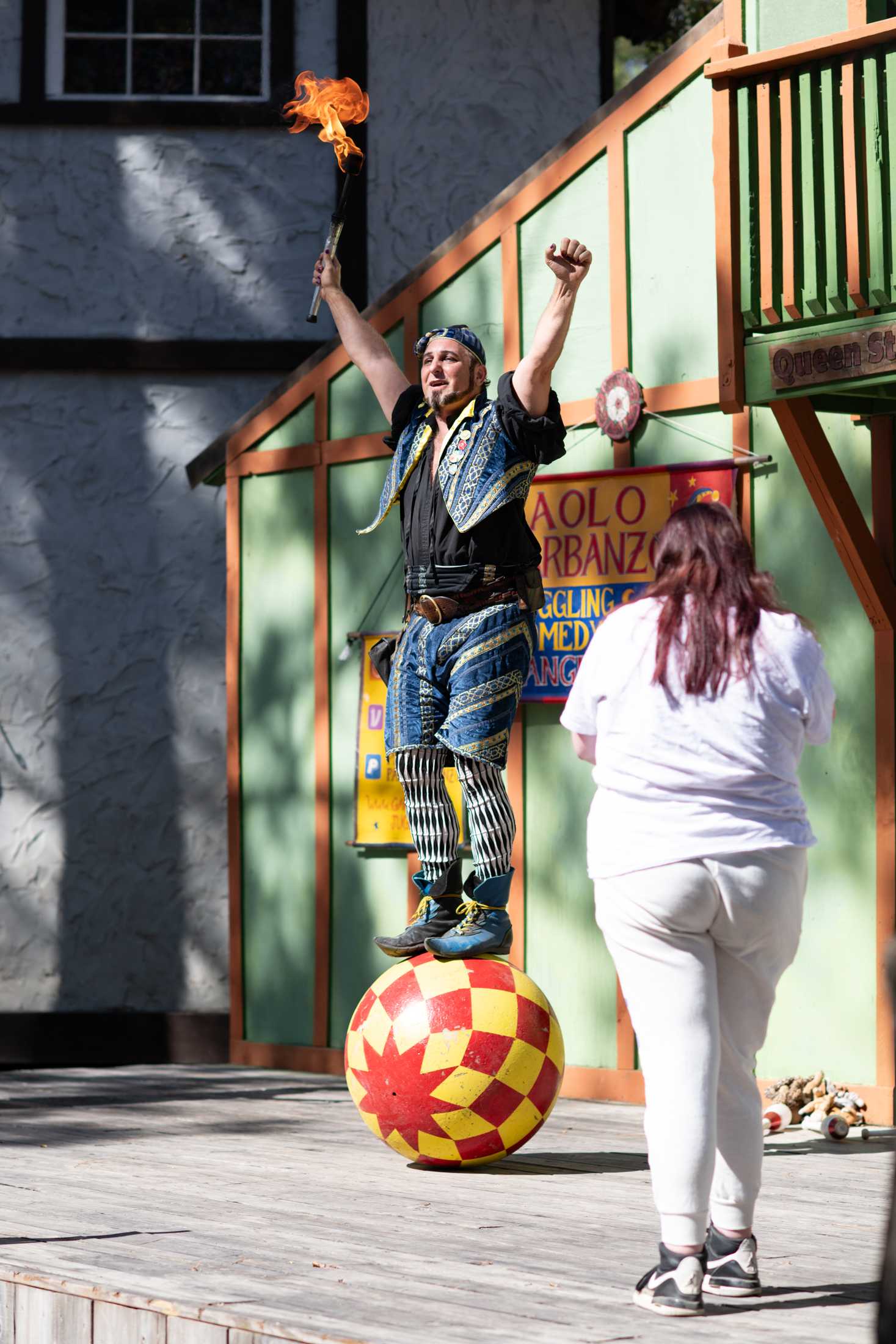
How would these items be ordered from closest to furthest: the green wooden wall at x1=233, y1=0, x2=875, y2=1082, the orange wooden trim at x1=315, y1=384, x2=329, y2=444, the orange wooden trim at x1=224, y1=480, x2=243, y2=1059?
the green wooden wall at x1=233, y1=0, x2=875, y2=1082 → the orange wooden trim at x1=315, y1=384, x2=329, y2=444 → the orange wooden trim at x1=224, y1=480, x2=243, y2=1059

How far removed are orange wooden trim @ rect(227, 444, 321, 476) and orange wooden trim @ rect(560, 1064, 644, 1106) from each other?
2.98 m

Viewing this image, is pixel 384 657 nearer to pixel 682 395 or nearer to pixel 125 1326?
pixel 682 395

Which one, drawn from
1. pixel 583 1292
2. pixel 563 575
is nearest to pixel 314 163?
pixel 563 575

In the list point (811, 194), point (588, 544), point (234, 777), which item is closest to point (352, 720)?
point (234, 777)

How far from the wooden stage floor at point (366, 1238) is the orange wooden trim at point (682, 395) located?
264 centimetres

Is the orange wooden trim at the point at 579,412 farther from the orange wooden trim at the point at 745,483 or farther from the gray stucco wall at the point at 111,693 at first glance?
the gray stucco wall at the point at 111,693

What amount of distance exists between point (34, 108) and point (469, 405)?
17.8 feet

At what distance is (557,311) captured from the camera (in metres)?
5.25

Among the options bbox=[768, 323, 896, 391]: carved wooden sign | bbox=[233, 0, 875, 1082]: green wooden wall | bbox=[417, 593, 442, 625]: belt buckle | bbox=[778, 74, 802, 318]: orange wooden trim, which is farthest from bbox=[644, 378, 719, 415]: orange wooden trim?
bbox=[417, 593, 442, 625]: belt buckle

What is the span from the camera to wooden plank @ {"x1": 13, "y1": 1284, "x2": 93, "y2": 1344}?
3.81m

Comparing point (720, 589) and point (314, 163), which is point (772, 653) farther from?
point (314, 163)

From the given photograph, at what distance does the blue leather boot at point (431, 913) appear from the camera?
5523mm

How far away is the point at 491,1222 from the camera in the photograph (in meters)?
4.64

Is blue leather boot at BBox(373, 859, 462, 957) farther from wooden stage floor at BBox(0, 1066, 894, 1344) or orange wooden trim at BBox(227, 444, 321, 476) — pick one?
orange wooden trim at BBox(227, 444, 321, 476)
